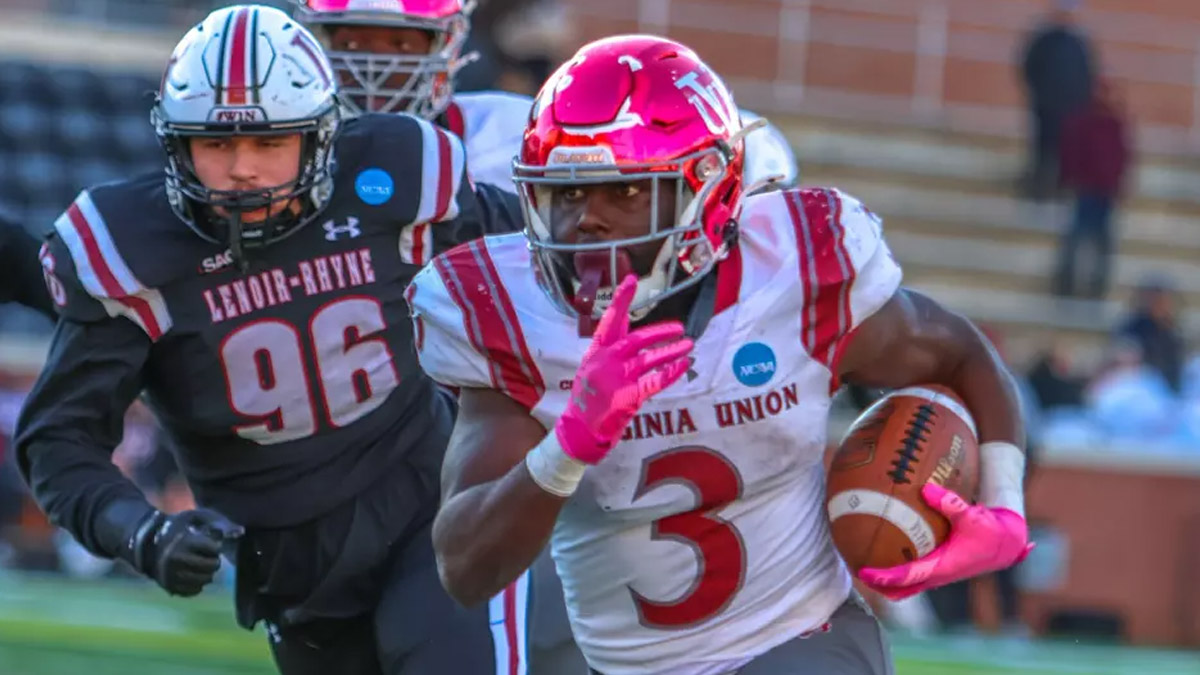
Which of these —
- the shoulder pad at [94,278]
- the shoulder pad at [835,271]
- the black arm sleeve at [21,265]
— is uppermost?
the shoulder pad at [835,271]

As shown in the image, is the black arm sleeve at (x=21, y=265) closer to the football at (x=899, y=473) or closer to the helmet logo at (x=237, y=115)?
the helmet logo at (x=237, y=115)

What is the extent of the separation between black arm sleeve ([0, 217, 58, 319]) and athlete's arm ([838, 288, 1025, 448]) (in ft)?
6.23

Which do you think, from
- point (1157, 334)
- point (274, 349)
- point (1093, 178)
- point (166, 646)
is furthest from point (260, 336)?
point (1093, 178)

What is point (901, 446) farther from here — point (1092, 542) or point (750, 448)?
point (1092, 542)

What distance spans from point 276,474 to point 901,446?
Answer: 49.4 inches

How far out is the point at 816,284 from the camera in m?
3.29

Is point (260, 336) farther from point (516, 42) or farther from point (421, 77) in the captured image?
point (516, 42)

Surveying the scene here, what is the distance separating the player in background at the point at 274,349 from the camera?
3.91 m

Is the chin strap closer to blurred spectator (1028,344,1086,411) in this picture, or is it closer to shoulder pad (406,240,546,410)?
shoulder pad (406,240,546,410)

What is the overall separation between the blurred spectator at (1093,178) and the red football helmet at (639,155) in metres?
10.2

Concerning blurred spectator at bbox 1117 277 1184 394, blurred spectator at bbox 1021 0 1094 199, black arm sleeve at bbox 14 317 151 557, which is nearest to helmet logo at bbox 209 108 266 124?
black arm sleeve at bbox 14 317 151 557

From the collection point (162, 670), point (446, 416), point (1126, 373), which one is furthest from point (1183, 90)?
point (446, 416)

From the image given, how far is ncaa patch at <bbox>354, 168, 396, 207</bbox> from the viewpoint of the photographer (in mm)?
4062

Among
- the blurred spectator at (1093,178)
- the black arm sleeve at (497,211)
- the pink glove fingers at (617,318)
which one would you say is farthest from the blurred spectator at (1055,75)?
the pink glove fingers at (617,318)
